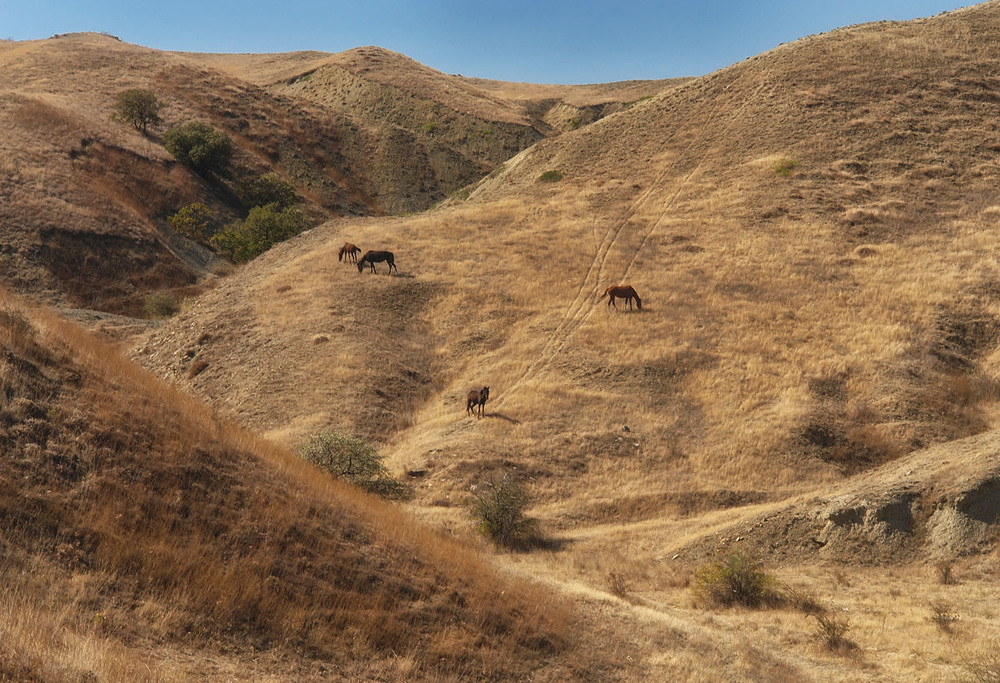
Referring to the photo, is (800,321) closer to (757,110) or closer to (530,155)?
(757,110)

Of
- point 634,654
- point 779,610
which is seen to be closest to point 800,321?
point 779,610

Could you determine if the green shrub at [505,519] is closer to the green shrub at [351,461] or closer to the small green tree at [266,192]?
the green shrub at [351,461]

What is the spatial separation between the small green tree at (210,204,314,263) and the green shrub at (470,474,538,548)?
37501 mm

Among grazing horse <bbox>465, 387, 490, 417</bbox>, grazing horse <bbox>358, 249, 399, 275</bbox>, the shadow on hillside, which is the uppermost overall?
grazing horse <bbox>358, 249, 399, 275</bbox>

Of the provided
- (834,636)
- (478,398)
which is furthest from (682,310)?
(834,636)

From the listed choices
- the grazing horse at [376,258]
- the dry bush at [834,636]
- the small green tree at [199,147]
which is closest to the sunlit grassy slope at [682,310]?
the grazing horse at [376,258]

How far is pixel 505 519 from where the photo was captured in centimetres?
1889

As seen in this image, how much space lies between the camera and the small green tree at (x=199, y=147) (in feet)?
218

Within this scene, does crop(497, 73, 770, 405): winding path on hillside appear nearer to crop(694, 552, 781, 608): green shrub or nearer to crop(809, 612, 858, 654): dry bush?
crop(694, 552, 781, 608): green shrub

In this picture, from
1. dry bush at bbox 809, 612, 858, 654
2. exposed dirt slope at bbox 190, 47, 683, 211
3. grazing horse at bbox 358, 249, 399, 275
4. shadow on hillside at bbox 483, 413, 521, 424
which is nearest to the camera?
dry bush at bbox 809, 612, 858, 654

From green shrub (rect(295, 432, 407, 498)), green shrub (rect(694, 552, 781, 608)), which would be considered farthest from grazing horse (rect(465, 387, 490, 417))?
green shrub (rect(694, 552, 781, 608))

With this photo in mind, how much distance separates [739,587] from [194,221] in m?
53.5

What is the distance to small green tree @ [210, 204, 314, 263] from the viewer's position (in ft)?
171

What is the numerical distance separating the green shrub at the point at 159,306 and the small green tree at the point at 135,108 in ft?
106
